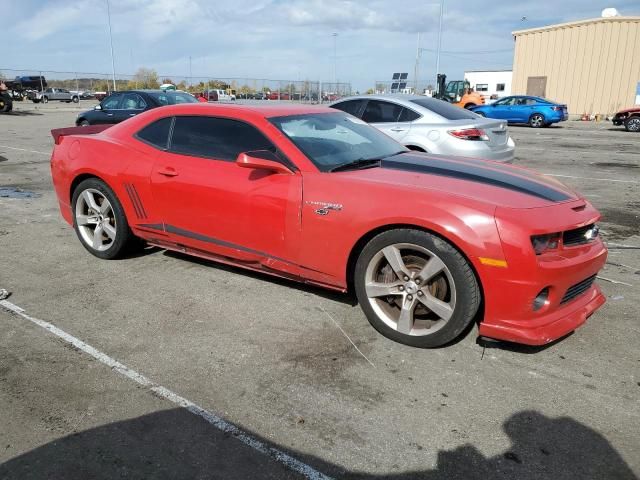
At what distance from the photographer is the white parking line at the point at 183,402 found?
7.64 feet

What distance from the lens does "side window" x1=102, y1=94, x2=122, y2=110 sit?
1407 cm

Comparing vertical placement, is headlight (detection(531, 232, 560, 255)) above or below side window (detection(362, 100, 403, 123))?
below

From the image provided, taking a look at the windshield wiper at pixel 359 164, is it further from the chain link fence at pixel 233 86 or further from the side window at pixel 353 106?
the chain link fence at pixel 233 86

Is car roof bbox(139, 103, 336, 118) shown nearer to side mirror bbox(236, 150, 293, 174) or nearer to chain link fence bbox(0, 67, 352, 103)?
side mirror bbox(236, 150, 293, 174)

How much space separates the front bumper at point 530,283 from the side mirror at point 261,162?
155cm

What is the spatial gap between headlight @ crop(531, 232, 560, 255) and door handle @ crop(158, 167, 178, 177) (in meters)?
2.77

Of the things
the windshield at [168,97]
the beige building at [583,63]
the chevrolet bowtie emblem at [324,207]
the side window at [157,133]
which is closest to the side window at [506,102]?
the beige building at [583,63]

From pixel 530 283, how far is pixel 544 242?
0.88ft

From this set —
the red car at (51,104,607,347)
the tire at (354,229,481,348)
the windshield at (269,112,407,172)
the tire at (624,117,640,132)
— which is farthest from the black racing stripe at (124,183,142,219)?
the tire at (624,117,640,132)

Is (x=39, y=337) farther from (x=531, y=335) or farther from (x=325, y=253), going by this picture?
(x=531, y=335)

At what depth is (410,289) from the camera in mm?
3334

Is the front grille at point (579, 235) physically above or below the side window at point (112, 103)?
below

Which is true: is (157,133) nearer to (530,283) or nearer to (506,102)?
(530,283)

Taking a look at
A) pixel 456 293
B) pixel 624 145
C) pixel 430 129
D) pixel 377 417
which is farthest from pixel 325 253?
pixel 624 145
